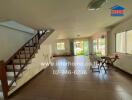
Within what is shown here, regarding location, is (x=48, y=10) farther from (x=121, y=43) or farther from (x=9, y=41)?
(x=121, y=43)

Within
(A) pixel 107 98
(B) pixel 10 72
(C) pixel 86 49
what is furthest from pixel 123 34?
(C) pixel 86 49

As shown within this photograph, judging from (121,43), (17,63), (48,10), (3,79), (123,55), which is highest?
(48,10)

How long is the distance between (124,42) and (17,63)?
4.91 metres

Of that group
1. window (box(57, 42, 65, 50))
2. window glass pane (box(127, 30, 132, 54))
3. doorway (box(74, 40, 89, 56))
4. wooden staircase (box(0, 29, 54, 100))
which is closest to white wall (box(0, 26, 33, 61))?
wooden staircase (box(0, 29, 54, 100))

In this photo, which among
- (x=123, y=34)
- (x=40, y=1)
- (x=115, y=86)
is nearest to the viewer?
(x=40, y=1)

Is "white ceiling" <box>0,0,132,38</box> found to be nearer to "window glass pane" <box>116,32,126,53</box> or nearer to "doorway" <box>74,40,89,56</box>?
"window glass pane" <box>116,32,126,53</box>

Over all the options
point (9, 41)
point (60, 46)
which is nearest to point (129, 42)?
point (9, 41)

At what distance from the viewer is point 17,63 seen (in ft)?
13.5

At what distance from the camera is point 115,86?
342 cm

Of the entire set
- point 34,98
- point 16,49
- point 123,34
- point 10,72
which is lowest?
point 34,98

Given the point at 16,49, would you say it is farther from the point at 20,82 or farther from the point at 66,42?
the point at 66,42

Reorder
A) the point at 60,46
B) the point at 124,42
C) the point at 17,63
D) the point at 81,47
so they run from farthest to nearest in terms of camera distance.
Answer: the point at 60,46 < the point at 81,47 < the point at 124,42 < the point at 17,63

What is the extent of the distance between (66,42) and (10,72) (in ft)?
32.9

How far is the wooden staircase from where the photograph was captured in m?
2.87
